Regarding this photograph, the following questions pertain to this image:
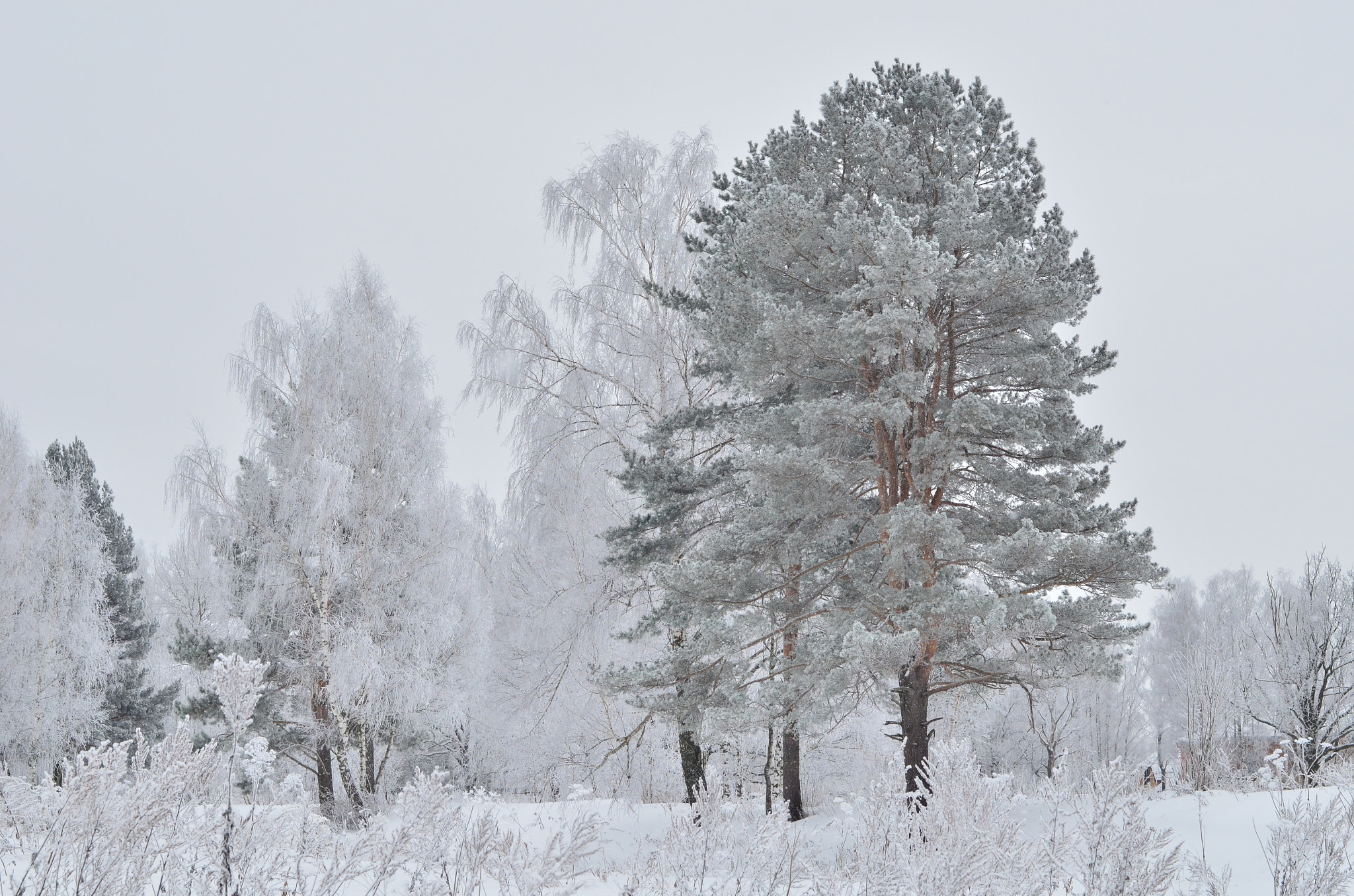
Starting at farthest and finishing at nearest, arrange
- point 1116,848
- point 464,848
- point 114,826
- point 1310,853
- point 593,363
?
point 593,363 < point 1310,853 < point 464,848 < point 1116,848 < point 114,826

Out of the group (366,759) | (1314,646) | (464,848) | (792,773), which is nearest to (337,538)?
(366,759)

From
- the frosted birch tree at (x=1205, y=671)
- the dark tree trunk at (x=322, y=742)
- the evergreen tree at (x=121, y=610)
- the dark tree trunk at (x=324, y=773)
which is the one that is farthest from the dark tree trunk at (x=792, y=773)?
the evergreen tree at (x=121, y=610)

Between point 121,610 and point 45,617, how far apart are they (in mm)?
2861

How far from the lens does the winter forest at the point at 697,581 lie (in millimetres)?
2873

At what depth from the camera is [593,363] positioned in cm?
1194

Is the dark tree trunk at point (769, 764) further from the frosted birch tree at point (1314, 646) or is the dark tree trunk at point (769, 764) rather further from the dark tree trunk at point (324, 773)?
the frosted birch tree at point (1314, 646)

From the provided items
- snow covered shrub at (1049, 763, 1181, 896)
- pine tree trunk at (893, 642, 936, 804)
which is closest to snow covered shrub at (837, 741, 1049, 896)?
snow covered shrub at (1049, 763, 1181, 896)

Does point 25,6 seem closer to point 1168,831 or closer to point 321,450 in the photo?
point 321,450

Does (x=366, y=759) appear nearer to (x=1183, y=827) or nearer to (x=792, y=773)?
(x=792, y=773)

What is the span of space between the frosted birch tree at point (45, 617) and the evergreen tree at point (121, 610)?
835mm

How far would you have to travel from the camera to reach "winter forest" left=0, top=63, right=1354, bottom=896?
2.87m

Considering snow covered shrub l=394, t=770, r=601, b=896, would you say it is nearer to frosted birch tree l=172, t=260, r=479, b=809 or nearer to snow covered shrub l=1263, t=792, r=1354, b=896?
snow covered shrub l=1263, t=792, r=1354, b=896

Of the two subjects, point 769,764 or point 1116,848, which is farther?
point 769,764

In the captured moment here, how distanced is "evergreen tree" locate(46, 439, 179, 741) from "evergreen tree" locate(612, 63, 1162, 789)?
14237 mm
